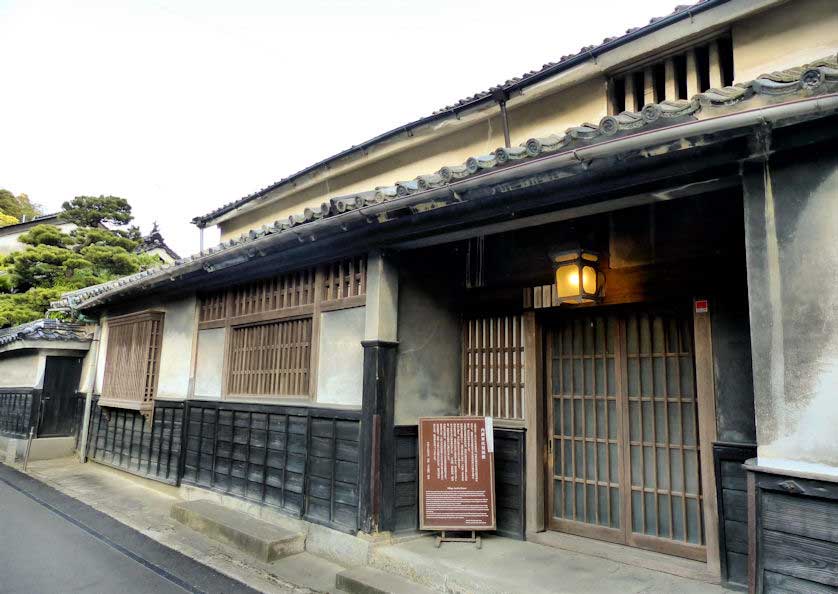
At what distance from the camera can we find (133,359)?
12812 millimetres

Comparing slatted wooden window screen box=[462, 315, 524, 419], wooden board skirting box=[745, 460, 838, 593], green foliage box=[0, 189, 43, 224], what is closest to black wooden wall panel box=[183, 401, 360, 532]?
slatted wooden window screen box=[462, 315, 524, 419]

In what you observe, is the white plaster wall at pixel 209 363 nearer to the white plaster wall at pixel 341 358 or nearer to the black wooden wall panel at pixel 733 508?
the white plaster wall at pixel 341 358

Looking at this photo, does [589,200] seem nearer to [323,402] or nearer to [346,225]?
[346,225]

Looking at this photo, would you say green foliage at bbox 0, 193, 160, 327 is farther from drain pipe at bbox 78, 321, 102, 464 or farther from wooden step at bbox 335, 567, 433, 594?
wooden step at bbox 335, 567, 433, 594

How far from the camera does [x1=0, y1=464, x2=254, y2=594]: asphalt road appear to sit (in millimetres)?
6430

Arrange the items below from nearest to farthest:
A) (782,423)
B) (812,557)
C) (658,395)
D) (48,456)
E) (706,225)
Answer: (812,557) → (782,423) → (706,225) → (658,395) → (48,456)

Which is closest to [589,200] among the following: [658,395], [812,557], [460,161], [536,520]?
[658,395]

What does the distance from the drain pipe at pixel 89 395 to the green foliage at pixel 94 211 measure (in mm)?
15256

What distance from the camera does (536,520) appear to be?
265 inches

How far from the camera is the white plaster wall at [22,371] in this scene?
52.8 feet

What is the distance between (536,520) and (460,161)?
6746 millimetres

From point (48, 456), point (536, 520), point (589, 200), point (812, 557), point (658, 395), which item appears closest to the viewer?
point (812, 557)

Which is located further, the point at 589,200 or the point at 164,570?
the point at 164,570

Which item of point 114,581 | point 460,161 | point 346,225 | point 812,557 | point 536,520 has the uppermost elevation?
point 460,161
